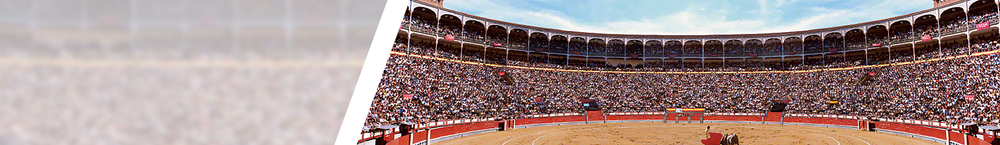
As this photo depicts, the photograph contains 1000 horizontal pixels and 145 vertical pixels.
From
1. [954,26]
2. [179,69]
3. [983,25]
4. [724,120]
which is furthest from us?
[954,26]

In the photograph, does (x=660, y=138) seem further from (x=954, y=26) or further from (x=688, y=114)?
(x=954, y=26)

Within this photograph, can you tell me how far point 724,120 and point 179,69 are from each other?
31630mm

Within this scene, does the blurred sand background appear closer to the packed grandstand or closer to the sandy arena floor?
the sandy arena floor

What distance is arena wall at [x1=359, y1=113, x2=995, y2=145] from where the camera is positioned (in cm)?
1354

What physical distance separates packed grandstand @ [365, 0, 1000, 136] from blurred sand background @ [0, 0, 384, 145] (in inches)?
596

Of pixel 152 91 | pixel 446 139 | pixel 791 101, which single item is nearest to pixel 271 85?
pixel 152 91

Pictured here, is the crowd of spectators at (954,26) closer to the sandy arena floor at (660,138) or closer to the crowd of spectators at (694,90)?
the crowd of spectators at (694,90)

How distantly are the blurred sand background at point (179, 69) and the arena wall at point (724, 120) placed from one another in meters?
8.49

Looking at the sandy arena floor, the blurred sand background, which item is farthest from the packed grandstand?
the blurred sand background

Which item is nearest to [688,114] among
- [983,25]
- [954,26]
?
[983,25]

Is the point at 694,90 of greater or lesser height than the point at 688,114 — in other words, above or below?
above

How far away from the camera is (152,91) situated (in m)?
1.52

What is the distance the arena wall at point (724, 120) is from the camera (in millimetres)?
13539

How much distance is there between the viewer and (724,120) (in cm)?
2909
